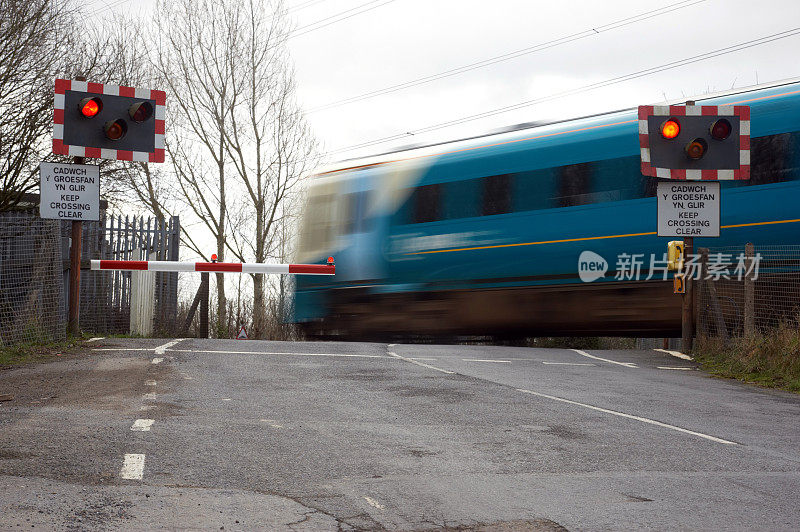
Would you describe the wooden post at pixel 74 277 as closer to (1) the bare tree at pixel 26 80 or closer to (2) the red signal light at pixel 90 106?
(2) the red signal light at pixel 90 106

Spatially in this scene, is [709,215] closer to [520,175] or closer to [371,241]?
[520,175]

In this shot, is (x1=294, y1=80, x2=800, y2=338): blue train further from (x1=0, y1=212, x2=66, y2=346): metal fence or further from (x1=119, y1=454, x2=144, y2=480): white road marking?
(x1=119, y1=454, x2=144, y2=480): white road marking

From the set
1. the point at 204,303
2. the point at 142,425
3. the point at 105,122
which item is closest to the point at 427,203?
the point at 204,303

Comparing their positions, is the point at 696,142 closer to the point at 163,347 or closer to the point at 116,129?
the point at 163,347

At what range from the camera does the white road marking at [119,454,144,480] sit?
485 cm

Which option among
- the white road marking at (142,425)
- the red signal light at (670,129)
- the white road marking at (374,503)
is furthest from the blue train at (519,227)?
the white road marking at (374,503)

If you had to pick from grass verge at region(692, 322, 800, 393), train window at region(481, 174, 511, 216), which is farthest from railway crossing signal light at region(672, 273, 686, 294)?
train window at region(481, 174, 511, 216)

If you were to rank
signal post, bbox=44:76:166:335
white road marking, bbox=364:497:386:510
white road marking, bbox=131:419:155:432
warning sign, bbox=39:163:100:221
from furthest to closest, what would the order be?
signal post, bbox=44:76:166:335 → warning sign, bbox=39:163:100:221 → white road marking, bbox=131:419:155:432 → white road marking, bbox=364:497:386:510

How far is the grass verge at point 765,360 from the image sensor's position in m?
11.3

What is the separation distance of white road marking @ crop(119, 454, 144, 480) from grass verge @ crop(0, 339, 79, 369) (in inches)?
207

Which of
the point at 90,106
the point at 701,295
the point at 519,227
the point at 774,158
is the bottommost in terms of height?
the point at 701,295

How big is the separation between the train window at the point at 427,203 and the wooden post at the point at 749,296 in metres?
6.64

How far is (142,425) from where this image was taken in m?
6.33

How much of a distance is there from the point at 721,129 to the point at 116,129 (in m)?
9.12
